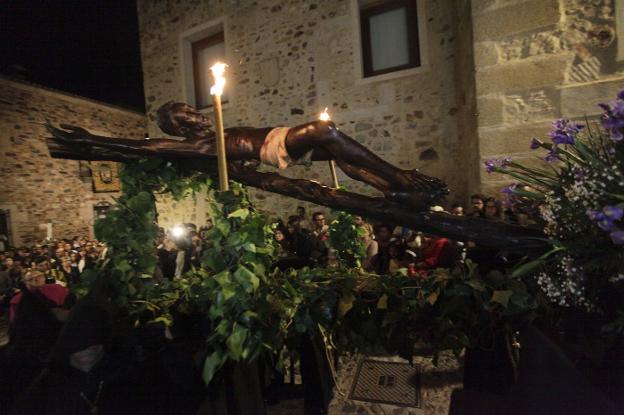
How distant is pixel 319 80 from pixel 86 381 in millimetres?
6279

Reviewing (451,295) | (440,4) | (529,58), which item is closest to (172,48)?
(440,4)

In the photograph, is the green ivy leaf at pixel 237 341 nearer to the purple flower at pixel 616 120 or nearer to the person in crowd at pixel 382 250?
the purple flower at pixel 616 120

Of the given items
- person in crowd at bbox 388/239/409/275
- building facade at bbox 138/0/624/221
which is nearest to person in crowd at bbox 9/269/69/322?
person in crowd at bbox 388/239/409/275

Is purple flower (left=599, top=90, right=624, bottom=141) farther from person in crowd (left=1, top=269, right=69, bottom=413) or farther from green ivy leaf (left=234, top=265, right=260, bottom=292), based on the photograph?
person in crowd (left=1, top=269, right=69, bottom=413)

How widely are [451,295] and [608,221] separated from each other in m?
0.92

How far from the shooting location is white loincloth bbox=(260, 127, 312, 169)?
73.3 inches

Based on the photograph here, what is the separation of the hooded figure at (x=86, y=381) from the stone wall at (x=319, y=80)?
16.5 ft

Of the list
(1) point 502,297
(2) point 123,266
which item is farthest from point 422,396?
(2) point 123,266

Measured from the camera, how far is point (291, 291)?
2.02 metres

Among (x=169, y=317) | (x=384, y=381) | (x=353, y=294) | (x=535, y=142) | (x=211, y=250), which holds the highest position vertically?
(x=535, y=142)

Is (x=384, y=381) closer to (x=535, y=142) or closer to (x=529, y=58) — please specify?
(x=535, y=142)

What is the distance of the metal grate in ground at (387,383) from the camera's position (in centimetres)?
249

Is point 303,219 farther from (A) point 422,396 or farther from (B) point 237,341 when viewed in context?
(B) point 237,341

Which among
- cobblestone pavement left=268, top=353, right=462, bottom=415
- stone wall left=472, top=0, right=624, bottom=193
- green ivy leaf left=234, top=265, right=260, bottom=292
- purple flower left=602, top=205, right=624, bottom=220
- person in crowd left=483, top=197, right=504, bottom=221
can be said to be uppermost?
stone wall left=472, top=0, right=624, bottom=193
